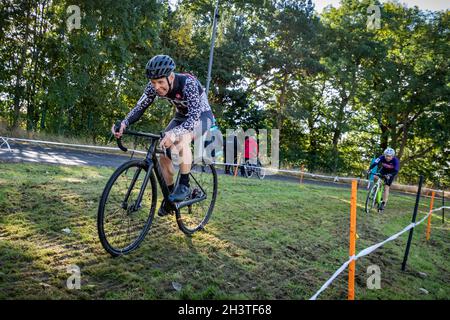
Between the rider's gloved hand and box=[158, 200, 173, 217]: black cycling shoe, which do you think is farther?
box=[158, 200, 173, 217]: black cycling shoe

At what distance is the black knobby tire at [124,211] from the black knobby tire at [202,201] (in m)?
0.87

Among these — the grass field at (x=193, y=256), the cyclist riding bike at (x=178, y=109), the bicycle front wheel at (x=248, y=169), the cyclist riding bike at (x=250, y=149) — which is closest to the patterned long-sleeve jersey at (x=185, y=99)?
the cyclist riding bike at (x=178, y=109)

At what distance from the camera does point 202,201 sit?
531 centimetres

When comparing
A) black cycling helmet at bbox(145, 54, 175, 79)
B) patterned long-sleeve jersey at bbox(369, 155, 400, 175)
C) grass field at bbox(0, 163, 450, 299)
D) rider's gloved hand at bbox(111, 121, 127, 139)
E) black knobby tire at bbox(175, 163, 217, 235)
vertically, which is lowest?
grass field at bbox(0, 163, 450, 299)

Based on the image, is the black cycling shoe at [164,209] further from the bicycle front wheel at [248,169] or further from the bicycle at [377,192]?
the bicycle front wheel at [248,169]

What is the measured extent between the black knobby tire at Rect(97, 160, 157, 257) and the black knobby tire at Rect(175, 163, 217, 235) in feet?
2.86

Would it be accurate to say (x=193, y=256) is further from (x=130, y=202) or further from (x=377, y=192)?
(x=377, y=192)

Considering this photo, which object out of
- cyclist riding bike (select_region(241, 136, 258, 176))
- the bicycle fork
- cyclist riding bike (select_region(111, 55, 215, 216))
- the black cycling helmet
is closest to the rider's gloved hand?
cyclist riding bike (select_region(111, 55, 215, 216))

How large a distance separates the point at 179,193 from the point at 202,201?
1201 mm

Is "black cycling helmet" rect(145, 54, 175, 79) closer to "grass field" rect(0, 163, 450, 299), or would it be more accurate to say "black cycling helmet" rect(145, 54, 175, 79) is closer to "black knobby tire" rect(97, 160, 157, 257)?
"black knobby tire" rect(97, 160, 157, 257)

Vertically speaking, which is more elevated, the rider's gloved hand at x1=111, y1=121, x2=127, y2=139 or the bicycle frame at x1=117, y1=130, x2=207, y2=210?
the rider's gloved hand at x1=111, y1=121, x2=127, y2=139

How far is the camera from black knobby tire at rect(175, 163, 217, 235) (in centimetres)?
493

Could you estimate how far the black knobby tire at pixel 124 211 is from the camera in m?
3.34
